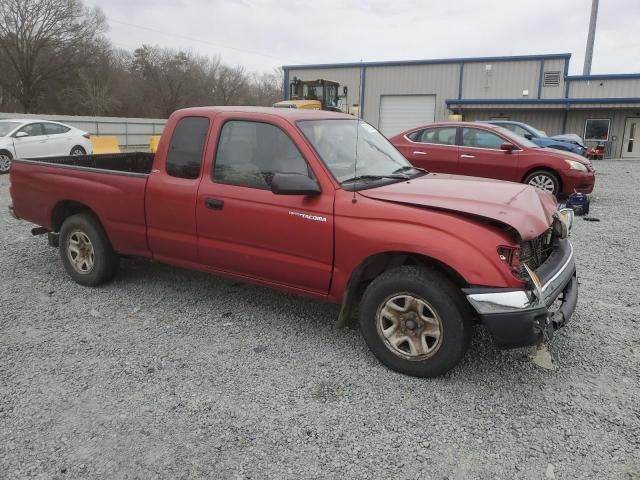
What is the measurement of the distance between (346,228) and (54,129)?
1496 cm

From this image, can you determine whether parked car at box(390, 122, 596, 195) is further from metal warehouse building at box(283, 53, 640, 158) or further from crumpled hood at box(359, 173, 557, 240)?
metal warehouse building at box(283, 53, 640, 158)

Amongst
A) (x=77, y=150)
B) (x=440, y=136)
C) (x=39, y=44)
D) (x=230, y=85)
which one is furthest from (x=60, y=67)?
(x=440, y=136)

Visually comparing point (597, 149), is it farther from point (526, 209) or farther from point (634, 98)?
point (526, 209)

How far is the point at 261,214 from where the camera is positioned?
4055 millimetres

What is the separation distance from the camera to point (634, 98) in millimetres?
28359

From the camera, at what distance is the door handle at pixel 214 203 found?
4260 millimetres

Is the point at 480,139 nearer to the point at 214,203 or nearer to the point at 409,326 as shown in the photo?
the point at 214,203

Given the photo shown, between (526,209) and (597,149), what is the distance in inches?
1061

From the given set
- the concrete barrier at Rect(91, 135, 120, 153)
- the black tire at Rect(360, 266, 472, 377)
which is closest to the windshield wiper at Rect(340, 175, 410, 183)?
the black tire at Rect(360, 266, 472, 377)

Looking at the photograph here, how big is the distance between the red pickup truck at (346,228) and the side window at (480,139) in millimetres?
6115

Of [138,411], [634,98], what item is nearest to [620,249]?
[138,411]

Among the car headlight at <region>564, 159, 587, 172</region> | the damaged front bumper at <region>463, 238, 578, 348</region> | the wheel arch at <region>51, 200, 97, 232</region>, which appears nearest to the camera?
the damaged front bumper at <region>463, 238, 578, 348</region>

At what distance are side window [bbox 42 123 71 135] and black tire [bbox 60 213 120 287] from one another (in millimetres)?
11875

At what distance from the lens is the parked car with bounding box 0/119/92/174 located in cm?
1466
